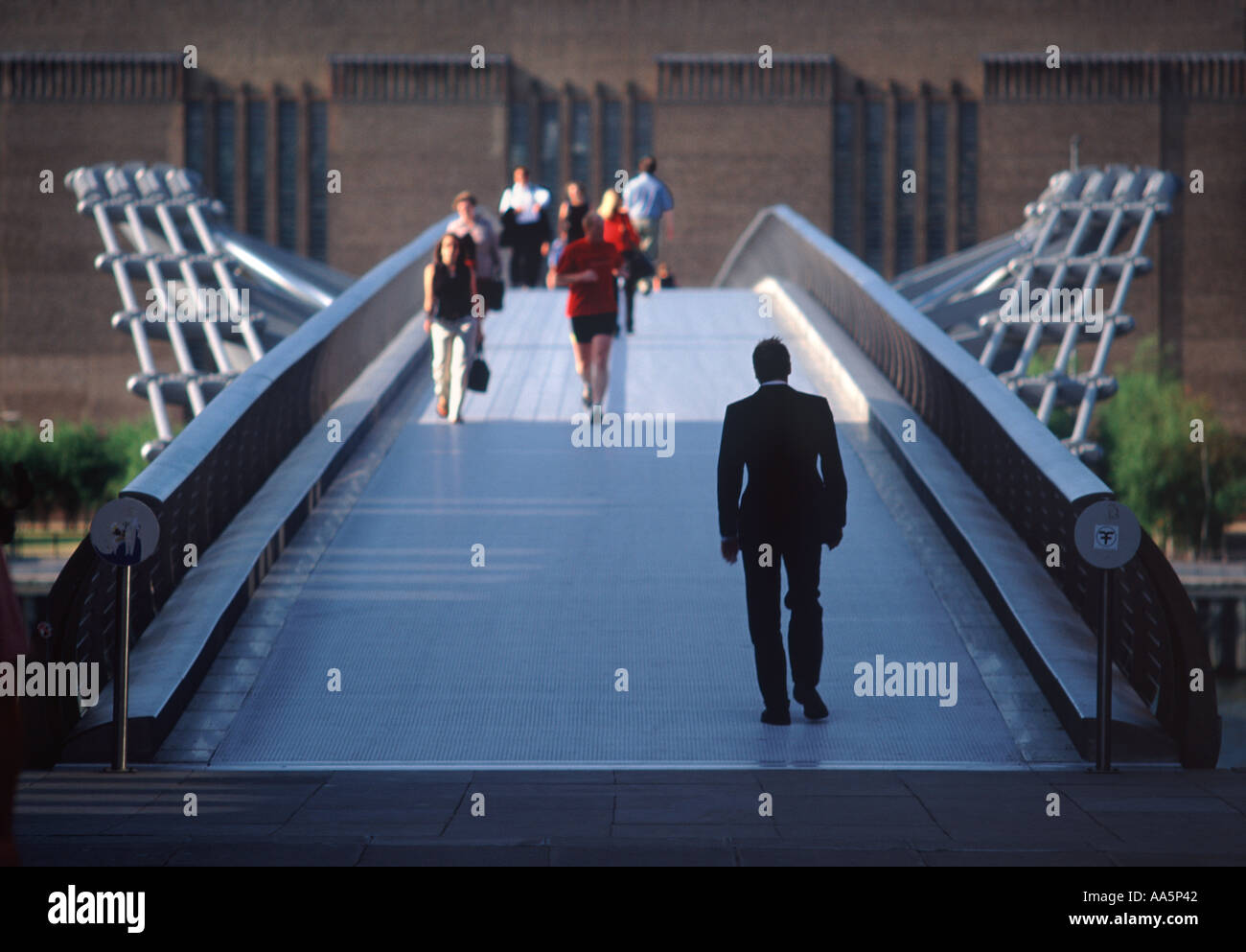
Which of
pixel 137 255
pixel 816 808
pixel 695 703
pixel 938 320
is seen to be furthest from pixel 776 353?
pixel 137 255

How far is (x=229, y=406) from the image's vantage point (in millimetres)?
11211

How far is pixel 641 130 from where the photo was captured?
6506 cm

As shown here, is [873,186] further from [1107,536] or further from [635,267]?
[1107,536]

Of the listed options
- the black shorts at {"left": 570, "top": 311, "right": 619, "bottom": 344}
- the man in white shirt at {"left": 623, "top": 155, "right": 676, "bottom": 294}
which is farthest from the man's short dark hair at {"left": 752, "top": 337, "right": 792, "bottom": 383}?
the man in white shirt at {"left": 623, "top": 155, "right": 676, "bottom": 294}

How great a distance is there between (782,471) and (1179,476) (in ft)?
156

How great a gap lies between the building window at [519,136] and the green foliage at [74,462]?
16247 millimetres

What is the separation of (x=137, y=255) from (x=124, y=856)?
951 inches

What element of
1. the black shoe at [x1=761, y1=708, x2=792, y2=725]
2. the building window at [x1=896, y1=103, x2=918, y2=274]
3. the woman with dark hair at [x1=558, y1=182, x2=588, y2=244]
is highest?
the building window at [x1=896, y1=103, x2=918, y2=274]

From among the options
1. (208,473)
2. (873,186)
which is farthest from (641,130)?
(208,473)

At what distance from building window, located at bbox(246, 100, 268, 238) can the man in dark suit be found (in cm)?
5962

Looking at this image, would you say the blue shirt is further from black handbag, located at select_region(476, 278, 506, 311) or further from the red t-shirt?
the red t-shirt

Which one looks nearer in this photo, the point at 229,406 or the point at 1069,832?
the point at 1069,832

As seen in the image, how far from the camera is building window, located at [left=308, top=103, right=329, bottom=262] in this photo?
214 ft
